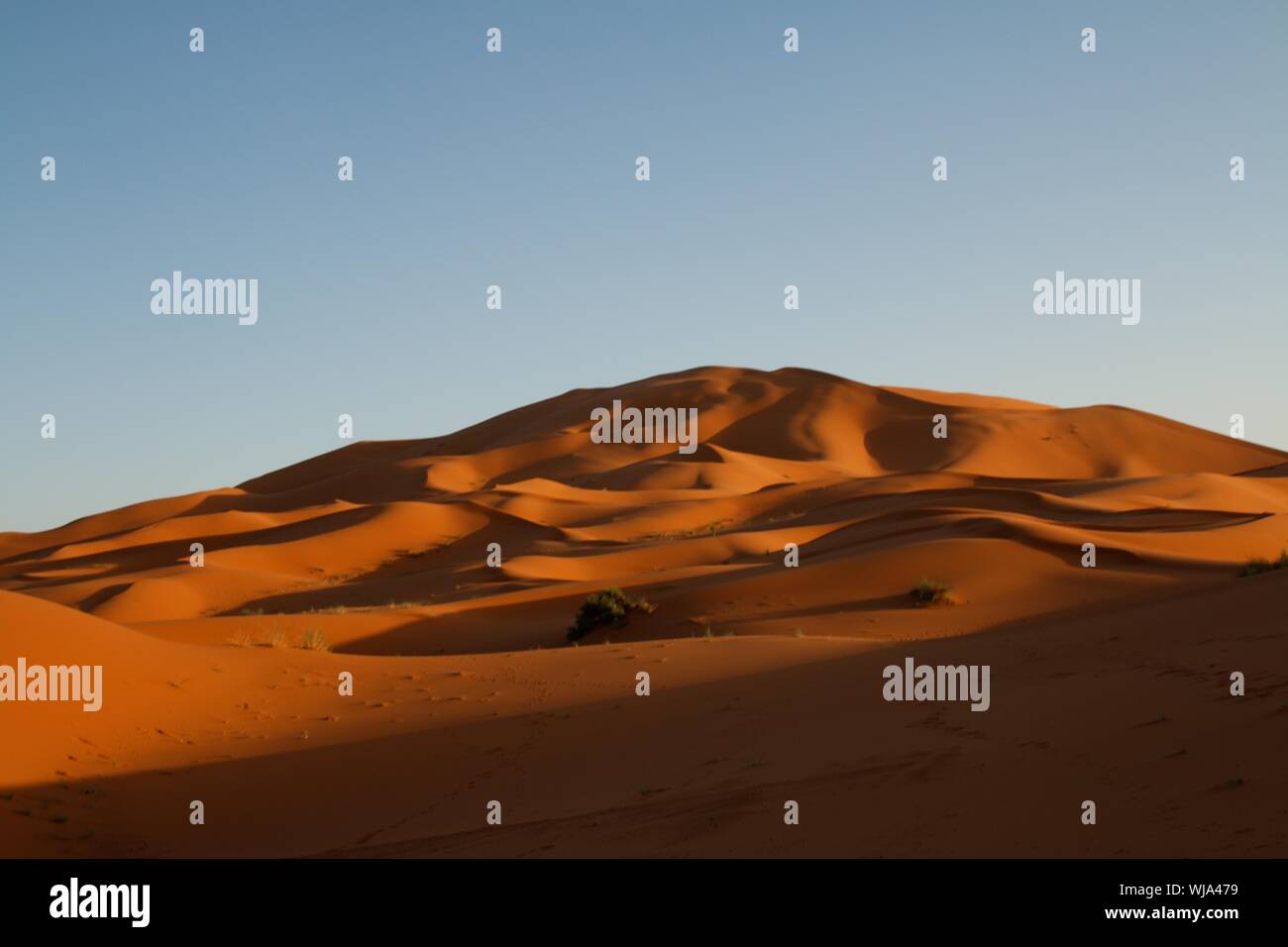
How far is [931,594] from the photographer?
65.7ft

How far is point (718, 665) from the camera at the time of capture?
1290 cm

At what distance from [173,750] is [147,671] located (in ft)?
5.76

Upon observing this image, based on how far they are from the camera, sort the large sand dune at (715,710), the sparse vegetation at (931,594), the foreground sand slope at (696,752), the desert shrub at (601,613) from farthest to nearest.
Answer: the desert shrub at (601,613), the sparse vegetation at (931,594), the large sand dune at (715,710), the foreground sand slope at (696,752)

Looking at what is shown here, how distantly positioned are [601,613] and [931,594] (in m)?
5.61

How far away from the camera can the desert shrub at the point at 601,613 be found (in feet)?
66.8

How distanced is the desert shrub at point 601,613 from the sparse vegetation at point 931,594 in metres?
4.90

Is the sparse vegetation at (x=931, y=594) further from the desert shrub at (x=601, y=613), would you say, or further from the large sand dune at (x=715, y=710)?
the desert shrub at (x=601, y=613)

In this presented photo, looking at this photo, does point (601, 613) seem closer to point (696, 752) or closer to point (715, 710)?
point (715, 710)

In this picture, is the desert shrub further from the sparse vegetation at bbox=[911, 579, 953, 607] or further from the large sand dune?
the sparse vegetation at bbox=[911, 579, 953, 607]

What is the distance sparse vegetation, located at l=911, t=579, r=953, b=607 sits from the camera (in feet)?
65.2

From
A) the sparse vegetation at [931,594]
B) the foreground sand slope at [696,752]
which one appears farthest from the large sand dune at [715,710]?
the sparse vegetation at [931,594]

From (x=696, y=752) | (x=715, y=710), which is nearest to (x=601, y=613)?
(x=715, y=710)
